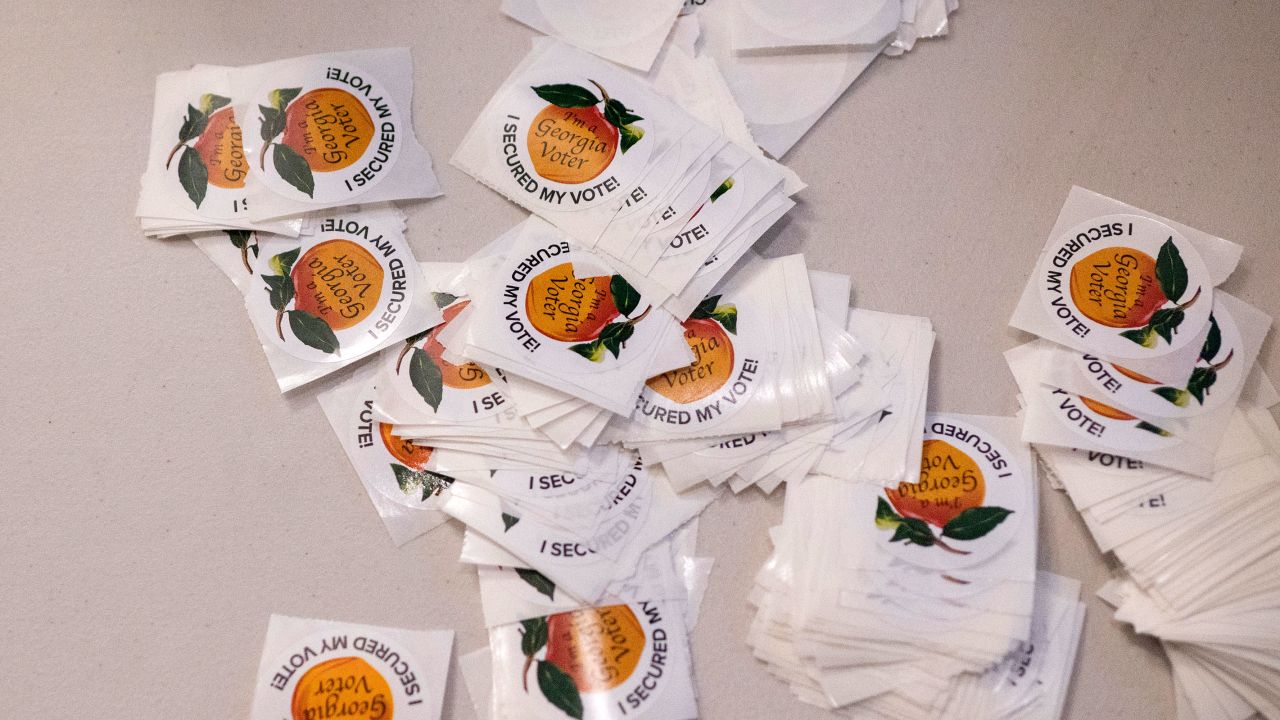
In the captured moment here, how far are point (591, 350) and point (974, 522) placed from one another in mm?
509

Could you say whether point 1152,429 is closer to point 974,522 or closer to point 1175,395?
point 1175,395

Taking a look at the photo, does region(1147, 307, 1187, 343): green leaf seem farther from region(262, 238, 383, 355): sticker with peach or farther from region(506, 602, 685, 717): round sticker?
region(262, 238, 383, 355): sticker with peach

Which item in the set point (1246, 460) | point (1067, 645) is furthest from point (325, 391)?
point (1246, 460)

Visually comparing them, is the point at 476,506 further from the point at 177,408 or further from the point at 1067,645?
the point at 1067,645

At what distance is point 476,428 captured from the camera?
1250 mm

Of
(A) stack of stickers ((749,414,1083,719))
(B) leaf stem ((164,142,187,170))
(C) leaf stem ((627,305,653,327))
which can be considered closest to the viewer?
(A) stack of stickers ((749,414,1083,719))

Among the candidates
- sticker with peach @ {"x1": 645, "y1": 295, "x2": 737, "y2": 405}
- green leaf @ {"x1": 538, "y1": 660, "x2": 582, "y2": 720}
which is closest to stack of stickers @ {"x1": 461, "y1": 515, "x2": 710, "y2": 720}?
green leaf @ {"x1": 538, "y1": 660, "x2": 582, "y2": 720}

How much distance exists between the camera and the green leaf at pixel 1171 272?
132cm

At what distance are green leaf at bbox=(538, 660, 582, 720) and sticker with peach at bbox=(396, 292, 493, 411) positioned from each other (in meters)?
0.35

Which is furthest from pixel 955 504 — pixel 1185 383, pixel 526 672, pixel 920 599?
pixel 526 672

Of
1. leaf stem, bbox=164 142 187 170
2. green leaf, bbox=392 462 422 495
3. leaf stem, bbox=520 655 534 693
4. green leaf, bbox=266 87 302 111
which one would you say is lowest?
leaf stem, bbox=520 655 534 693

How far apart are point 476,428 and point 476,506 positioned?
0.10m

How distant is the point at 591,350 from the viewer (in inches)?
49.6

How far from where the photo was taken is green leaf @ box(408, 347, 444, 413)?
127cm
